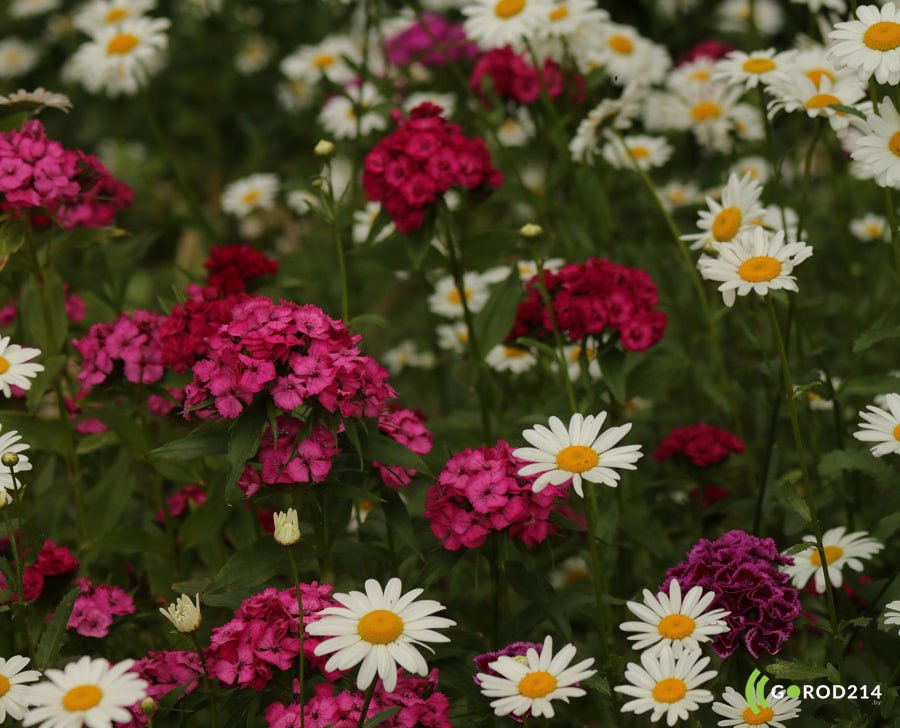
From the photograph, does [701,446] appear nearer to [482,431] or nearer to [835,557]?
[835,557]

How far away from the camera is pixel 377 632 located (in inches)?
88.5

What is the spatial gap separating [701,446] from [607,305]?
1.62 feet

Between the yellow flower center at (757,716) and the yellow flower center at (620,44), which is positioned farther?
the yellow flower center at (620,44)

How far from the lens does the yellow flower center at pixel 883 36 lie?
2.86 metres

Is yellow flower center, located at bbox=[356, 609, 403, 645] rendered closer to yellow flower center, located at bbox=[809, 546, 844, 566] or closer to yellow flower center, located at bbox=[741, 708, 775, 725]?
yellow flower center, located at bbox=[741, 708, 775, 725]

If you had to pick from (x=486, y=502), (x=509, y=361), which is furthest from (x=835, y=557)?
(x=509, y=361)

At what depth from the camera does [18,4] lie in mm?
8422

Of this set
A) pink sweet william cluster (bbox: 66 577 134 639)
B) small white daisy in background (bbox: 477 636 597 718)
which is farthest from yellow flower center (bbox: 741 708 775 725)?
pink sweet william cluster (bbox: 66 577 134 639)

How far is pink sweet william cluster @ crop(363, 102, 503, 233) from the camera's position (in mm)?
3273

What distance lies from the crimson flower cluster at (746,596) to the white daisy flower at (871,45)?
110cm

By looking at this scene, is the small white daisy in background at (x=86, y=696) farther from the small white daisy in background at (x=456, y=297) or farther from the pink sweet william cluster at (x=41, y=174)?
the small white daisy in background at (x=456, y=297)

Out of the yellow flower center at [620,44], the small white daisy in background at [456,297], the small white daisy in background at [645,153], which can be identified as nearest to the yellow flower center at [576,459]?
the small white daisy in background at [456,297]

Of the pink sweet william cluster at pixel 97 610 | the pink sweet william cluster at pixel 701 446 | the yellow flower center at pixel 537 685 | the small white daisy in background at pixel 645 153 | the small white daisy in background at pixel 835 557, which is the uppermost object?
the small white daisy in background at pixel 645 153

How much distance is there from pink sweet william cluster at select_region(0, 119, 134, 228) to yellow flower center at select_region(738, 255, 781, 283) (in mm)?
1665
